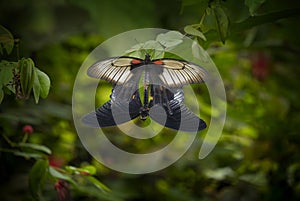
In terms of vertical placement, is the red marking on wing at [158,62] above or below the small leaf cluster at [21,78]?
above

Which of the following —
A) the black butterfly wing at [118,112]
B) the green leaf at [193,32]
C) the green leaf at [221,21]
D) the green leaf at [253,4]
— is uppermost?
the green leaf at [253,4]

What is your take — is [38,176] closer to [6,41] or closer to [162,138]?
[6,41]

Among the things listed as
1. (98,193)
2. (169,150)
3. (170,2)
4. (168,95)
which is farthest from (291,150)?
(168,95)

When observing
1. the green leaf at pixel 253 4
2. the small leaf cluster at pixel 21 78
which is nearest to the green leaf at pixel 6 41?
the small leaf cluster at pixel 21 78

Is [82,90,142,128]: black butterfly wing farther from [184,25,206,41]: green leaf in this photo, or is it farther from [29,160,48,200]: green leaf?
[29,160,48,200]: green leaf

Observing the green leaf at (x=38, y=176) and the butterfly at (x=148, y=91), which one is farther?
the green leaf at (x=38, y=176)

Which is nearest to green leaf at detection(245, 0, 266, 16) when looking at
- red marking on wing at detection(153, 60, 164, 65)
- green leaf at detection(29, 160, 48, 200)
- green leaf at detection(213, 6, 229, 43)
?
green leaf at detection(213, 6, 229, 43)

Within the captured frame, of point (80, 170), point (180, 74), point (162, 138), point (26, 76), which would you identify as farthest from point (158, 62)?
point (162, 138)

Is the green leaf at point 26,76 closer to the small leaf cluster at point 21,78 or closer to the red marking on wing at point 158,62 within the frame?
the small leaf cluster at point 21,78
